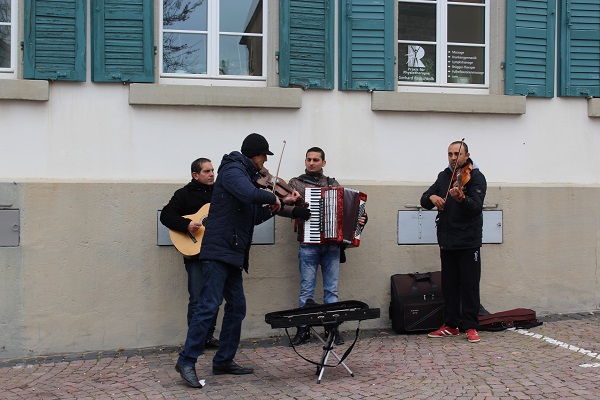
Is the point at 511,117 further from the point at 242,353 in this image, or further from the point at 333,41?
the point at 242,353

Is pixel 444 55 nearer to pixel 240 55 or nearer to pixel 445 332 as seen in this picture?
pixel 240 55

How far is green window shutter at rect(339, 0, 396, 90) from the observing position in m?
8.04

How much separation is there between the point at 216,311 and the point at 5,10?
370 cm

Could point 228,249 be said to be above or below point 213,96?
below

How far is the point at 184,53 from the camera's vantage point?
791cm

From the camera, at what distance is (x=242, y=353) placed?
720 centimetres

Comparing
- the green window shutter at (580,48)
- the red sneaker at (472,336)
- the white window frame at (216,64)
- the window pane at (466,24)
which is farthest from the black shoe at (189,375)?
the green window shutter at (580,48)

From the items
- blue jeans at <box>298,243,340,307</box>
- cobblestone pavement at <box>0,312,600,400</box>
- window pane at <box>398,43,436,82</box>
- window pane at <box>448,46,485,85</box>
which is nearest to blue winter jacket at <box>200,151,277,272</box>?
cobblestone pavement at <box>0,312,600,400</box>

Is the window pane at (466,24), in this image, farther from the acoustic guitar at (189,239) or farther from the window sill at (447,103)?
the acoustic guitar at (189,239)

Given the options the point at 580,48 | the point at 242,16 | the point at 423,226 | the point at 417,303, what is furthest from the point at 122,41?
the point at 580,48

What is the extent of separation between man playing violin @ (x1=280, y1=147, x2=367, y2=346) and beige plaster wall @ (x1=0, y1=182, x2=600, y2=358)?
0.39 m

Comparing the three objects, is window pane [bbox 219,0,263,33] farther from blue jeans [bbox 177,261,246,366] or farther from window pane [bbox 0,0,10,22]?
blue jeans [bbox 177,261,246,366]

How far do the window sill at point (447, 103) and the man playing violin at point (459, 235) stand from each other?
91 cm

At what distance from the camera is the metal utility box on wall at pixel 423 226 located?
26.7 feet
